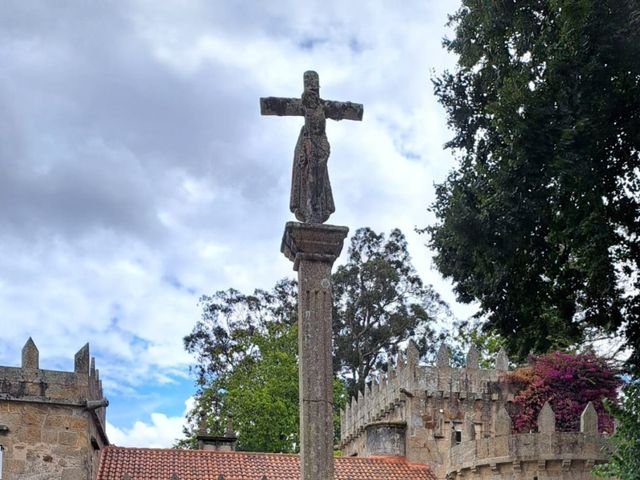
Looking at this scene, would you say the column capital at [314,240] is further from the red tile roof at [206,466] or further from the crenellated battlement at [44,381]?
the red tile roof at [206,466]

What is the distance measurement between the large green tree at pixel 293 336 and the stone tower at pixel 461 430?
4.64 meters

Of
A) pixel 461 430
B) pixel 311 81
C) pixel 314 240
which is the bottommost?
pixel 461 430

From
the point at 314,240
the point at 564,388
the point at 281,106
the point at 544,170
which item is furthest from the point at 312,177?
the point at 564,388

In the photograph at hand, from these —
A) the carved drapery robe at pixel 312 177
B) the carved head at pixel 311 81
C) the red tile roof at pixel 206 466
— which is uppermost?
the carved head at pixel 311 81

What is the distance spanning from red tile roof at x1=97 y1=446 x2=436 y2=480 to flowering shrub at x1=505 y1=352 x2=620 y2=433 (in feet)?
18.1

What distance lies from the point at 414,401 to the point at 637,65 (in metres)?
16.1

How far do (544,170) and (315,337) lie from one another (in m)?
6.11

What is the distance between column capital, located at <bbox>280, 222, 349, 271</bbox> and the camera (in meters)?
9.52

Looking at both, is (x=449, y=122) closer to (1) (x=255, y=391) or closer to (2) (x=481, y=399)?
(2) (x=481, y=399)

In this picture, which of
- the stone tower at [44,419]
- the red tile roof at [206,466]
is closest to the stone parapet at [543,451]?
the red tile roof at [206,466]

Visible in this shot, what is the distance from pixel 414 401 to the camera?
28.1 m

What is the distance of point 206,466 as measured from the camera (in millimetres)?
23406

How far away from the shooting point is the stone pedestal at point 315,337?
9.03 metres

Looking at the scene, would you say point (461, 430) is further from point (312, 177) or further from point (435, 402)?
point (312, 177)
